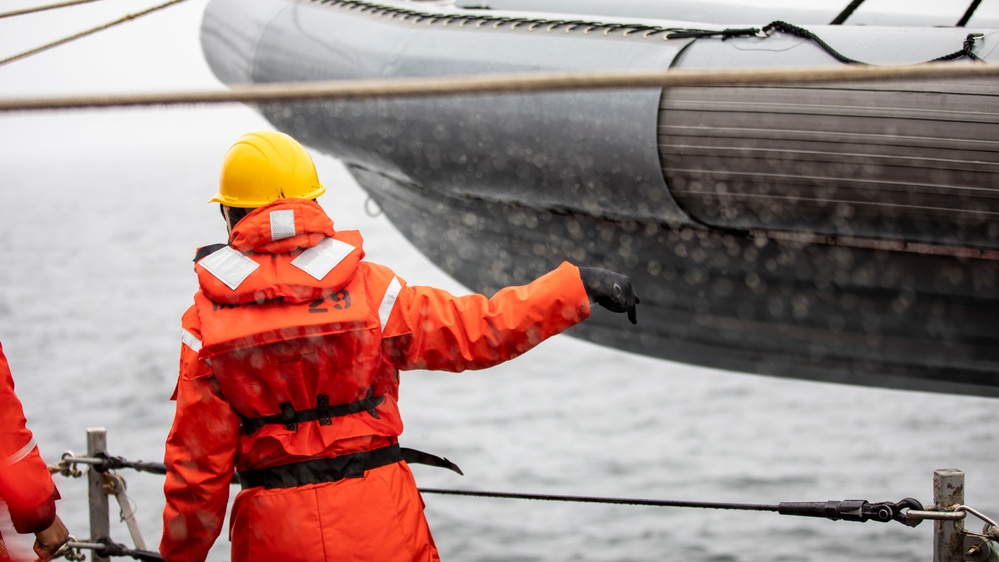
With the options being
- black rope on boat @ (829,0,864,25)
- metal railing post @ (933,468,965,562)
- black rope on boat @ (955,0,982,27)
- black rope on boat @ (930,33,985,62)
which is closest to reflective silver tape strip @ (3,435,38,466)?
metal railing post @ (933,468,965,562)

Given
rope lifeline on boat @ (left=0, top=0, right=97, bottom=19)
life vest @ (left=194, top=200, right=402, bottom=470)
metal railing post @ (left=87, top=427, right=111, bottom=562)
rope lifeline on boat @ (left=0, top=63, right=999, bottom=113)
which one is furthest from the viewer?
metal railing post @ (left=87, top=427, right=111, bottom=562)

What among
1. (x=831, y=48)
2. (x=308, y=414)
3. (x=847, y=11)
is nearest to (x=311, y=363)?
(x=308, y=414)

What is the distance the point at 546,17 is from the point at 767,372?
4.45 ft

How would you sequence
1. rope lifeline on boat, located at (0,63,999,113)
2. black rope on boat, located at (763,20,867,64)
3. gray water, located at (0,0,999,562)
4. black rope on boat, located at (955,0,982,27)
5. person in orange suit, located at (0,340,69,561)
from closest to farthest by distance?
rope lifeline on boat, located at (0,63,999,113) < person in orange suit, located at (0,340,69,561) < black rope on boat, located at (763,20,867,64) < black rope on boat, located at (955,0,982,27) < gray water, located at (0,0,999,562)

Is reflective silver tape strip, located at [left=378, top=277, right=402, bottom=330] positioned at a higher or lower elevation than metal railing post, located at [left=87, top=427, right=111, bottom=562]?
higher

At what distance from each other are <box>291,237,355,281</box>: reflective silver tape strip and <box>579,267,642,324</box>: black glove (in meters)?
0.41

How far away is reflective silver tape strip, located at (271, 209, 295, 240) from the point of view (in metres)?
1.87

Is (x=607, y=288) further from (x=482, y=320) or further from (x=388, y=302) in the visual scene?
(x=388, y=302)

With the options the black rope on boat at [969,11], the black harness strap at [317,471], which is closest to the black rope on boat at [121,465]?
the black harness strap at [317,471]

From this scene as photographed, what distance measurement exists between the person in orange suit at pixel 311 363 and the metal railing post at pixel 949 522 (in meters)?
0.76

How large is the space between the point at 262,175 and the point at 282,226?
0.67 feet

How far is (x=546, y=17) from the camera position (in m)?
3.50

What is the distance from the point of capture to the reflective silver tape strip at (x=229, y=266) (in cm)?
186

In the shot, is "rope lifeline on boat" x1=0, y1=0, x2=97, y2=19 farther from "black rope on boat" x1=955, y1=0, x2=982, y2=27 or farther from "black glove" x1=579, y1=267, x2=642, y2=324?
"black rope on boat" x1=955, y1=0, x2=982, y2=27
